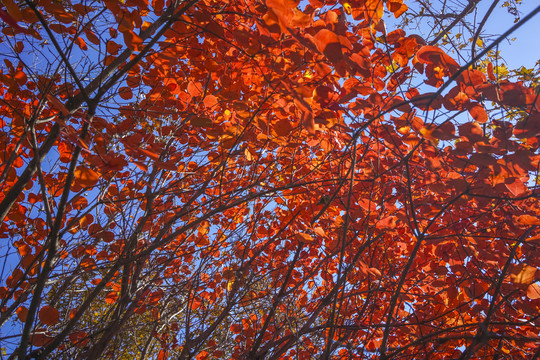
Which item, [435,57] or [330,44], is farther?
[435,57]

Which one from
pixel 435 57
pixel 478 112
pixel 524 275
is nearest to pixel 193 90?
pixel 435 57

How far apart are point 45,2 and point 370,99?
1736 mm

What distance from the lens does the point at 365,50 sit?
1836 millimetres

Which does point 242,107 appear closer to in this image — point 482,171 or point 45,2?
point 45,2

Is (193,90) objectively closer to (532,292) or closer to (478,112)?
(478,112)

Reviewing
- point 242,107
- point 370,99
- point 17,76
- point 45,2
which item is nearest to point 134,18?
point 45,2

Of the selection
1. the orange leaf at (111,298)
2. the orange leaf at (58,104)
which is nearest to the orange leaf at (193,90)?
the orange leaf at (58,104)

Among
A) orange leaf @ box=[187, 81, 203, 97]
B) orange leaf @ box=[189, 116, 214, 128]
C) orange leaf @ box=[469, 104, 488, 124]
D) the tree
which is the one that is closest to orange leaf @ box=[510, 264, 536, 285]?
the tree

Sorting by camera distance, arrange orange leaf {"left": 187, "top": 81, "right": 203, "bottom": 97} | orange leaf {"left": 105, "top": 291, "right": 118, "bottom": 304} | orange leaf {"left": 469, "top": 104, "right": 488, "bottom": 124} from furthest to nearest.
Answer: orange leaf {"left": 105, "top": 291, "right": 118, "bottom": 304}, orange leaf {"left": 187, "top": 81, "right": 203, "bottom": 97}, orange leaf {"left": 469, "top": 104, "right": 488, "bottom": 124}

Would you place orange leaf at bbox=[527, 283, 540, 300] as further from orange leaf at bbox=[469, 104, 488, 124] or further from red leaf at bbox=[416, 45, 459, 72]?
red leaf at bbox=[416, 45, 459, 72]

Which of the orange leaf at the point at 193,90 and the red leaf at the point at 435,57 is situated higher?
the orange leaf at the point at 193,90

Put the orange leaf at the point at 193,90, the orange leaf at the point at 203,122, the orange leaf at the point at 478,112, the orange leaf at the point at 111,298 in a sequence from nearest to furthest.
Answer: the orange leaf at the point at 478,112, the orange leaf at the point at 203,122, the orange leaf at the point at 193,90, the orange leaf at the point at 111,298

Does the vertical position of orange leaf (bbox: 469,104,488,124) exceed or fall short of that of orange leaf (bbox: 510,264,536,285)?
it exceeds it

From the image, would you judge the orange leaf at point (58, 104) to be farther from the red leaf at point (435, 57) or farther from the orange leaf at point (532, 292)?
the orange leaf at point (532, 292)
